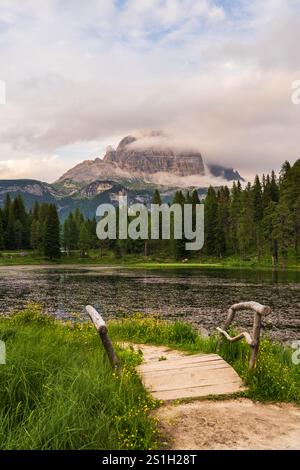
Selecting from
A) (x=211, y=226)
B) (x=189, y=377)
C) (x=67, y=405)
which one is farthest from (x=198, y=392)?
(x=211, y=226)

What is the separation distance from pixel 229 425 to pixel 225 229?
4511 inches

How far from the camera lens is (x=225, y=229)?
11956 cm

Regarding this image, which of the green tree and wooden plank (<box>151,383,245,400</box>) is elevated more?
the green tree

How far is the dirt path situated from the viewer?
628 centimetres

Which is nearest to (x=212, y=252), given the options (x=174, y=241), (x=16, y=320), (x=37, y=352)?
(x=174, y=241)

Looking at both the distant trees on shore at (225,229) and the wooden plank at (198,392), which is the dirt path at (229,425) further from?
the distant trees on shore at (225,229)

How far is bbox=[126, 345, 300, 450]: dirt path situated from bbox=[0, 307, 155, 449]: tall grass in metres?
0.46

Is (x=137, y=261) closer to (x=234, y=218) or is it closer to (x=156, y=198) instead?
(x=156, y=198)

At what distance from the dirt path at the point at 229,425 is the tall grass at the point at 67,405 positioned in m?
0.46

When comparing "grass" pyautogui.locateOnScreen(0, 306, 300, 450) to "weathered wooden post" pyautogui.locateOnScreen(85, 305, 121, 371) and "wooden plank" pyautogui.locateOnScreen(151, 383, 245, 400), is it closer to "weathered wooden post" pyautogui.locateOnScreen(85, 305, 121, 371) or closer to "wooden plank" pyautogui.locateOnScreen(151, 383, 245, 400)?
"weathered wooden post" pyautogui.locateOnScreen(85, 305, 121, 371)

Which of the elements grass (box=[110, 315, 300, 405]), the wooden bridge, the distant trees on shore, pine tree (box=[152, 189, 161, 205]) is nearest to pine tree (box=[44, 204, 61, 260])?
the distant trees on shore

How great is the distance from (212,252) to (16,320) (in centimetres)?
10262

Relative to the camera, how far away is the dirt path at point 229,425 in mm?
6284

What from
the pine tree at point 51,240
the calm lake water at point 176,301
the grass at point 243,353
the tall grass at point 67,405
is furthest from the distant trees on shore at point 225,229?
the tall grass at point 67,405
